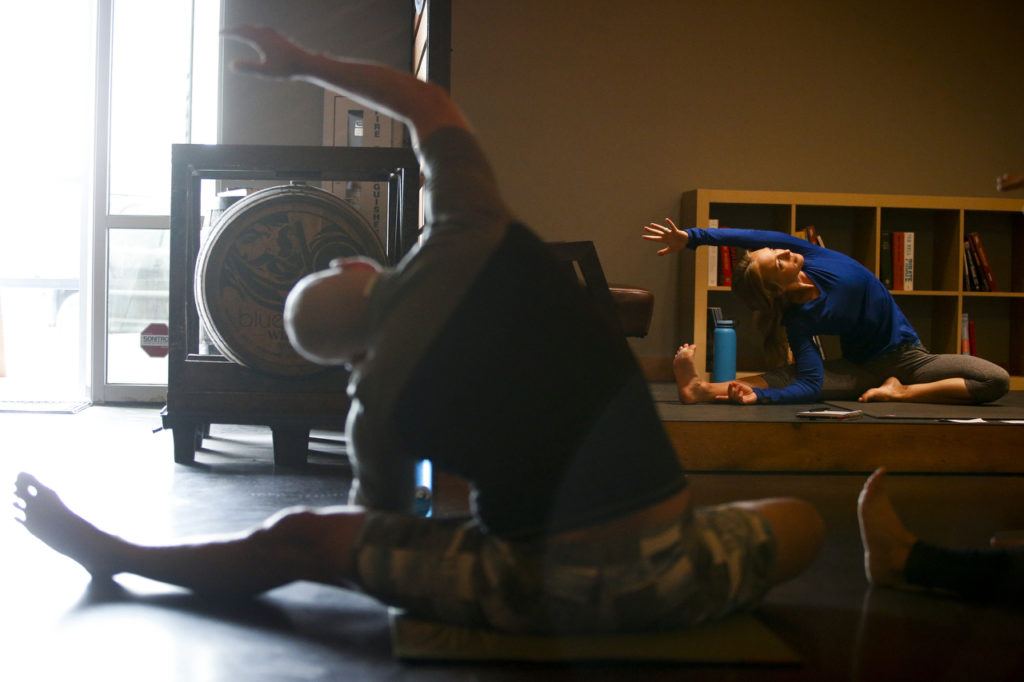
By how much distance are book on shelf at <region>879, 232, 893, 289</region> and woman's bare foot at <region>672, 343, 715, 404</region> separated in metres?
2.08

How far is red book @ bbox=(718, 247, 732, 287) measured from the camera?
5527mm

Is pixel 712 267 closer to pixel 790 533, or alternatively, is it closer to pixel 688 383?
pixel 688 383

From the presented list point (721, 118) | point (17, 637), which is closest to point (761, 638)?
point (17, 637)

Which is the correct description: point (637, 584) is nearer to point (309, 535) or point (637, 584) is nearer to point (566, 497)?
point (566, 497)

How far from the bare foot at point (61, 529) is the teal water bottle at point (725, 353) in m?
3.96

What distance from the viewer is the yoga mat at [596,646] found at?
4.68 feet

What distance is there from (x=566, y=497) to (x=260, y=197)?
2.18m

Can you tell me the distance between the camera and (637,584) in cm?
141

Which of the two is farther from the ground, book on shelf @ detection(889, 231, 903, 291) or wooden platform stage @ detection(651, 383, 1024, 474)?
book on shelf @ detection(889, 231, 903, 291)

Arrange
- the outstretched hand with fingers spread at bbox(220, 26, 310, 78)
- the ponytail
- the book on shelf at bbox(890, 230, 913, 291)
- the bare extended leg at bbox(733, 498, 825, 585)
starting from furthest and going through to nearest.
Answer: the book on shelf at bbox(890, 230, 913, 291)
the ponytail
the bare extended leg at bbox(733, 498, 825, 585)
the outstretched hand with fingers spread at bbox(220, 26, 310, 78)

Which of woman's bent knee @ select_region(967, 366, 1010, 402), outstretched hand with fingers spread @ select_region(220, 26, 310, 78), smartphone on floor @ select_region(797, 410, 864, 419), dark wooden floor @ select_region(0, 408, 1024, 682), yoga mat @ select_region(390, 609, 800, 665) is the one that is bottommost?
dark wooden floor @ select_region(0, 408, 1024, 682)

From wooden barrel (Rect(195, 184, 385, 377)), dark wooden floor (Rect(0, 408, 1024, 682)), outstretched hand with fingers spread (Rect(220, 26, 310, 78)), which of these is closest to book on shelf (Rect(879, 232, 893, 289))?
dark wooden floor (Rect(0, 408, 1024, 682))

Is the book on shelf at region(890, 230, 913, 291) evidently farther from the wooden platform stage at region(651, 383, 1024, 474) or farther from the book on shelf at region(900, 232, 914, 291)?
the wooden platform stage at region(651, 383, 1024, 474)

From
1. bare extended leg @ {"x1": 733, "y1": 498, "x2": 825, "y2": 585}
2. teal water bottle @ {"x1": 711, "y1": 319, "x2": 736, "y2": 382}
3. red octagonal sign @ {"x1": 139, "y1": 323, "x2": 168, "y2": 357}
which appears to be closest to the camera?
bare extended leg @ {"x1": 733, "y1": 498, "x2": 825, "y2": 585}
